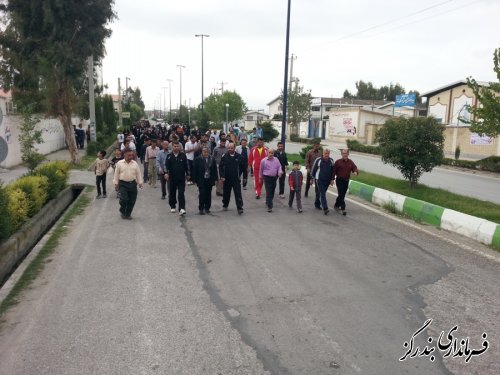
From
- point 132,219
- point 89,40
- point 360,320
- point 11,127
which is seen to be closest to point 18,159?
point 11,127

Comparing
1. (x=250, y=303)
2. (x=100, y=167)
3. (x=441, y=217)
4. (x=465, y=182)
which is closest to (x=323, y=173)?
(x=441, y=217)

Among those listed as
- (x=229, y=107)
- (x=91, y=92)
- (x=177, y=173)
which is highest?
(x=229, y=107)

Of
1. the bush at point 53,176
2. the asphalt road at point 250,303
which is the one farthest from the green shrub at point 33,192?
the asphalt road at point 250,303

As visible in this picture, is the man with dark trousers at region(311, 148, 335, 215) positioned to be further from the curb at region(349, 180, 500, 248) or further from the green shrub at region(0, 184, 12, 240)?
the green shrub at region(0, 184, 12, 240)

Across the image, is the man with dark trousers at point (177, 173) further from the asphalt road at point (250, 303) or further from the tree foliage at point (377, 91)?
the tree foliage at point (377, 91)

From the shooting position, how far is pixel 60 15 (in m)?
18.8

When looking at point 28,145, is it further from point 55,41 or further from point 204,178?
point 55,41

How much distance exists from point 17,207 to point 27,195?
91 centimetres

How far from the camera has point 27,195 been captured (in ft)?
28.6

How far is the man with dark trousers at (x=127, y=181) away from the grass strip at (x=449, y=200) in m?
7.59

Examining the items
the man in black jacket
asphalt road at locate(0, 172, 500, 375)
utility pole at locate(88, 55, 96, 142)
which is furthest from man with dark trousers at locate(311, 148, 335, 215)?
utility pole at locate(88, 55, 96, 142)

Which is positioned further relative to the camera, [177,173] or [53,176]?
[53,176]

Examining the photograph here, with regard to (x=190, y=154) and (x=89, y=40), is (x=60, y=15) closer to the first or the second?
(x=89, y=40)

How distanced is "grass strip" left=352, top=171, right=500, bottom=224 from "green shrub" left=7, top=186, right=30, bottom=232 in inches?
366
